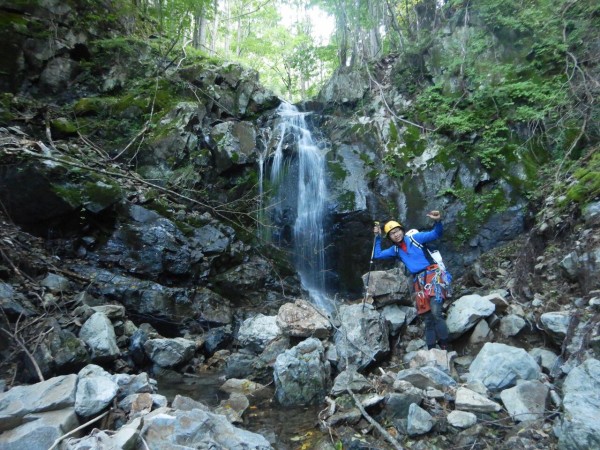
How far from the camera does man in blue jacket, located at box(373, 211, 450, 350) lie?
5203 mm

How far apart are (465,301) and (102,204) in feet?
22.9

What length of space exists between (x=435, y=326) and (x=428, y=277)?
704mm

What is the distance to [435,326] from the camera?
5301 mm

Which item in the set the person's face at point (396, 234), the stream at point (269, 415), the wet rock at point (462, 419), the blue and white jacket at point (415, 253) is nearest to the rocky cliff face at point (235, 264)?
the wet rock at point (462, 419)

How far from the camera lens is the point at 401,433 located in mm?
3547

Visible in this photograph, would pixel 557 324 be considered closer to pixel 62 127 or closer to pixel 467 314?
pixel 467 314

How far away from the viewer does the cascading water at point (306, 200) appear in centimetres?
983

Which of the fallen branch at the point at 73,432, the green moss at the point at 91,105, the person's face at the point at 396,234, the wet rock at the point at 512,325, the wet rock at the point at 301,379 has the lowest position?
the wet rock at the point at 301,379

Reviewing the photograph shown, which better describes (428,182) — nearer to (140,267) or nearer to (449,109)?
(449,109)

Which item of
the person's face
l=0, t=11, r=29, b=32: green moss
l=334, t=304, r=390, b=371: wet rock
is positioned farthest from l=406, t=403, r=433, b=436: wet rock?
l=0, t=11, r=29, b=32: green moss

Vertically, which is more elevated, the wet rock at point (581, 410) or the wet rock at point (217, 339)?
the wet rock at point (581, 410)

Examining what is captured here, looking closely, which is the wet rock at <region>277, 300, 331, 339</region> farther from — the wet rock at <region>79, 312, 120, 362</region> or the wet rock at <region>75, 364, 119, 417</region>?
the wet rock at <region>75, 364, 119, 417</region>

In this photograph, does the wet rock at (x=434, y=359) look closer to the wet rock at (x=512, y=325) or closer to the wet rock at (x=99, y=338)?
the wet rock at (x=512, y=325)

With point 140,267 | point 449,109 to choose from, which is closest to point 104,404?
point 140,267
